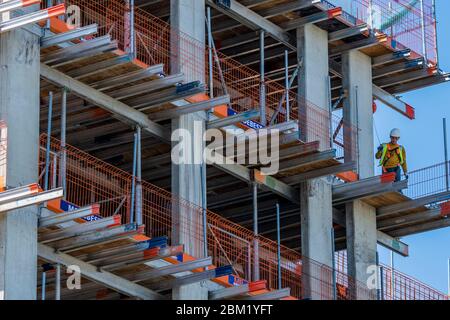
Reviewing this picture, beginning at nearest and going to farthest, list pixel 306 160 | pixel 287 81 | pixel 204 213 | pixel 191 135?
1. pixel 204 213
2. pixel 191 135
3. pixel 306 160
4. pixel 287 81

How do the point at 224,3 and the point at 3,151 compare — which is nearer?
the point at 3,151

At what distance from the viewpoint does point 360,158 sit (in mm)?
60188

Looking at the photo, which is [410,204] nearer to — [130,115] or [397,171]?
[397,171]

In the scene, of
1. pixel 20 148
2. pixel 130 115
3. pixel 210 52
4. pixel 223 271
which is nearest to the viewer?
pixel 20 148

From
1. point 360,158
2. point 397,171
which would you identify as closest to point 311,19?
point 360,158

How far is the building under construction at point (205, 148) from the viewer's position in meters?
50.0

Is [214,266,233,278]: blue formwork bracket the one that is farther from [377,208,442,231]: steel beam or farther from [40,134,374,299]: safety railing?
[377,208,442,231]: steel beam

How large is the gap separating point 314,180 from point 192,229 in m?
5.55

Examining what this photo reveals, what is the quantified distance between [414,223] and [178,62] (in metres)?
9.11

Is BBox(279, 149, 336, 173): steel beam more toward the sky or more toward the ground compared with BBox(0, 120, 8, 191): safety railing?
more toward the sky

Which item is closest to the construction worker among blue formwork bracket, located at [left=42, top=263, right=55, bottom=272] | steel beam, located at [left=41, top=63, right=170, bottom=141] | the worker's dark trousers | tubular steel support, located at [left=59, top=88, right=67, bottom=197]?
the worker's dark trousers

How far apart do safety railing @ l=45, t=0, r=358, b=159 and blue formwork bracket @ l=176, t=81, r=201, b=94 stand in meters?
1.13

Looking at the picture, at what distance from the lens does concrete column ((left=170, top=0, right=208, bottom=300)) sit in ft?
176
